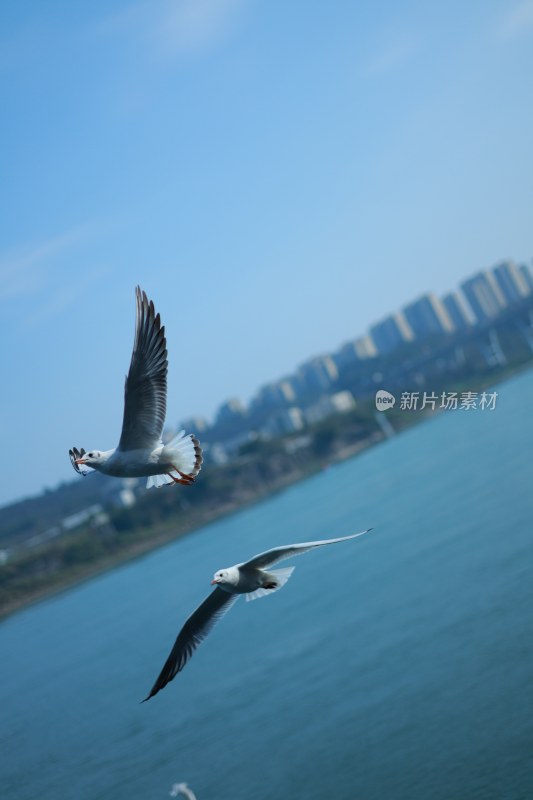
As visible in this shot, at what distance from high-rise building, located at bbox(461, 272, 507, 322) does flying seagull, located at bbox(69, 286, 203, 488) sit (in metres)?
103

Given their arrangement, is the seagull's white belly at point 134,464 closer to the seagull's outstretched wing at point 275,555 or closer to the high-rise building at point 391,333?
the seagull's outstretched wing at point 275,555

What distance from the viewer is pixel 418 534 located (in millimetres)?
27156

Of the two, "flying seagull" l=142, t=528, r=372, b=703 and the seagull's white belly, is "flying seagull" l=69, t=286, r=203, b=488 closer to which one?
the seagull's white belly

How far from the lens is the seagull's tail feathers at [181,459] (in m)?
3.97

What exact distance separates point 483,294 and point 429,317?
261 inches

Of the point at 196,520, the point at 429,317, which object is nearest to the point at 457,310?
the point at 429,317

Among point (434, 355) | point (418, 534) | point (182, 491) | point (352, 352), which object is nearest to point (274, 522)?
point (418, 534)

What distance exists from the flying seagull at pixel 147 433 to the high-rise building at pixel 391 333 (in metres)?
103

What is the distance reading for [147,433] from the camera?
411 cm

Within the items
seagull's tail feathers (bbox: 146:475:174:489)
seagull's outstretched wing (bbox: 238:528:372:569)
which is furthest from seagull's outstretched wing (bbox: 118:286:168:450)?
seagull's outstretched wing (bbox: 238:528:372:569)

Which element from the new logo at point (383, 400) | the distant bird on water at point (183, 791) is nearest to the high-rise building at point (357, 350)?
the new logo at point (383, 400)

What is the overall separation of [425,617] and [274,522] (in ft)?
74.6

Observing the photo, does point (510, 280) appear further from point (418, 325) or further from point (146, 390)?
point (146, 390)

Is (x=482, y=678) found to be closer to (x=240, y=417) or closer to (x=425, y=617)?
(x=425, y=617)
